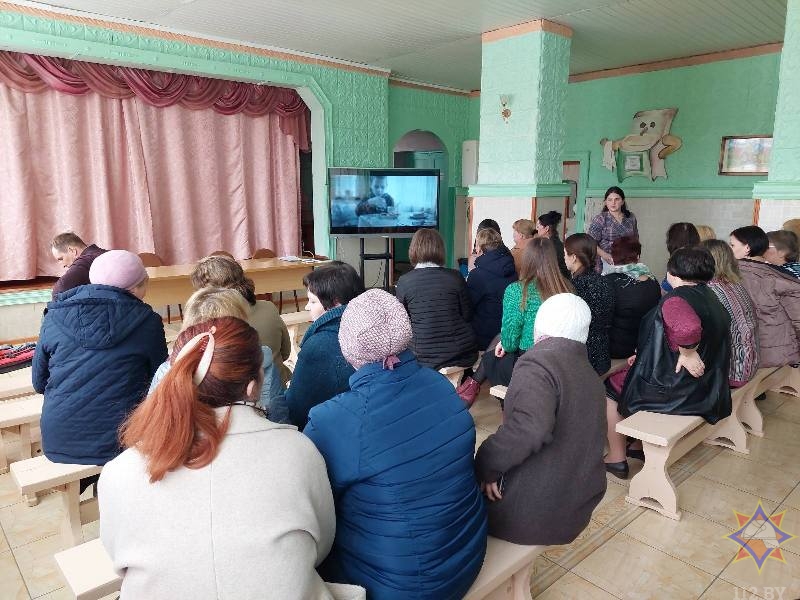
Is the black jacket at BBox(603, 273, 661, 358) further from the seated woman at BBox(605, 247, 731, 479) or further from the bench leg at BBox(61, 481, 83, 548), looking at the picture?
the bench leg at BBox(61, 481, 83, 548)

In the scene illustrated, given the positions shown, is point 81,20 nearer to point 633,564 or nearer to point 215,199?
point 215,199

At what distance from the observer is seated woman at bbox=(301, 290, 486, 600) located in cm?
129

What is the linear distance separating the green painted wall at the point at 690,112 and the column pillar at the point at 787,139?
2169 mm

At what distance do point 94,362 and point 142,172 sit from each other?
4.27 metres

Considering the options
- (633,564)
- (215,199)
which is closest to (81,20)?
(215,199)

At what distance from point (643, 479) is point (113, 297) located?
2.37m

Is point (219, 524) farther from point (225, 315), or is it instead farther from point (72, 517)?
point (72, 517)

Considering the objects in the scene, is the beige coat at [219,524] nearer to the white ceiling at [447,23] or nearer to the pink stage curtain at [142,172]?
the white ceiling at [447,23]

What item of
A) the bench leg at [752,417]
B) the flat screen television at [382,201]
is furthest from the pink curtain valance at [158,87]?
the bench leg at [752,417]

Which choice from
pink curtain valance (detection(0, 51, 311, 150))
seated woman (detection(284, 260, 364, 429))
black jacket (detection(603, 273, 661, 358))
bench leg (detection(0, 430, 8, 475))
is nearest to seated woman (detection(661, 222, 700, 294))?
black jacket (detection(603, 273, 661, 358))

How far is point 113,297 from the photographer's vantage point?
206cm

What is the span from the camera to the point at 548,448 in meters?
1.68

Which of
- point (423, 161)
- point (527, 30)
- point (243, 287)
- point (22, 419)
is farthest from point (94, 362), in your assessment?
point (423, 161)

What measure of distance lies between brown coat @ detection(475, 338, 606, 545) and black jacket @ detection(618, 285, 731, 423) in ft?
3.37
